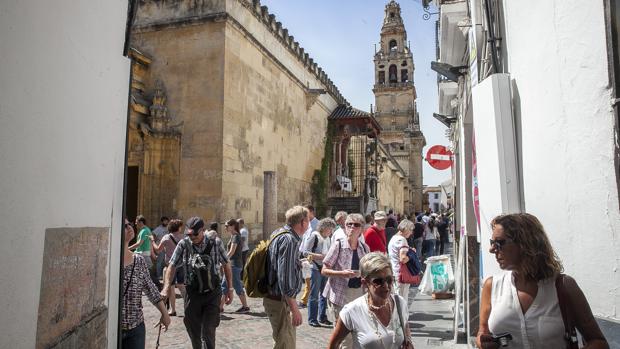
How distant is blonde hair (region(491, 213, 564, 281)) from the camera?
1820 millimetres

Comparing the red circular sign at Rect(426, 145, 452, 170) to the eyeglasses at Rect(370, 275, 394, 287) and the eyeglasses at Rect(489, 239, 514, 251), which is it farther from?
the eyeglasses at Rect(489, 239, 514, 251)

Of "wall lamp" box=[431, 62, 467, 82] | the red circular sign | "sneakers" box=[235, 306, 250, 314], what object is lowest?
"sneakers" box=[235, 306, 250, 314]

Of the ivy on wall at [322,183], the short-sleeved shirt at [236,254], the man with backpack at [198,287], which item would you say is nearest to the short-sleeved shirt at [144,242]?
the short-sleeved shirt at [236,254]

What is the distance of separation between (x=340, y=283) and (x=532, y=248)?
3.19 m

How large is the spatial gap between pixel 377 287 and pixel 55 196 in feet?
6.48

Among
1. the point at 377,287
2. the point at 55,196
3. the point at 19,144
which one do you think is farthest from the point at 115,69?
the point at 377,287

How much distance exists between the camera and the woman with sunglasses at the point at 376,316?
254cm

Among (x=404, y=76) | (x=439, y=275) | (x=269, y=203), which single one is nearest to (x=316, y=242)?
(x=439, y=275)

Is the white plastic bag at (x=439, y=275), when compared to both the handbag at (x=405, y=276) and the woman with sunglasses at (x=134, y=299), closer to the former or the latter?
the handbag at (x=405, y=276)

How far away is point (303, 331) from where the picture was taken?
6.40 meters

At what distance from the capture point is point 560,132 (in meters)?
2.13

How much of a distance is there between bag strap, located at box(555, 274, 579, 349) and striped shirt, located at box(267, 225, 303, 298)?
2565 millimetres

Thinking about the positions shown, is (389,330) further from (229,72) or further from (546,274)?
(229,72)

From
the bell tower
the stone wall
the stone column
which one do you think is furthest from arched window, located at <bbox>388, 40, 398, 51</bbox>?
the stone column
